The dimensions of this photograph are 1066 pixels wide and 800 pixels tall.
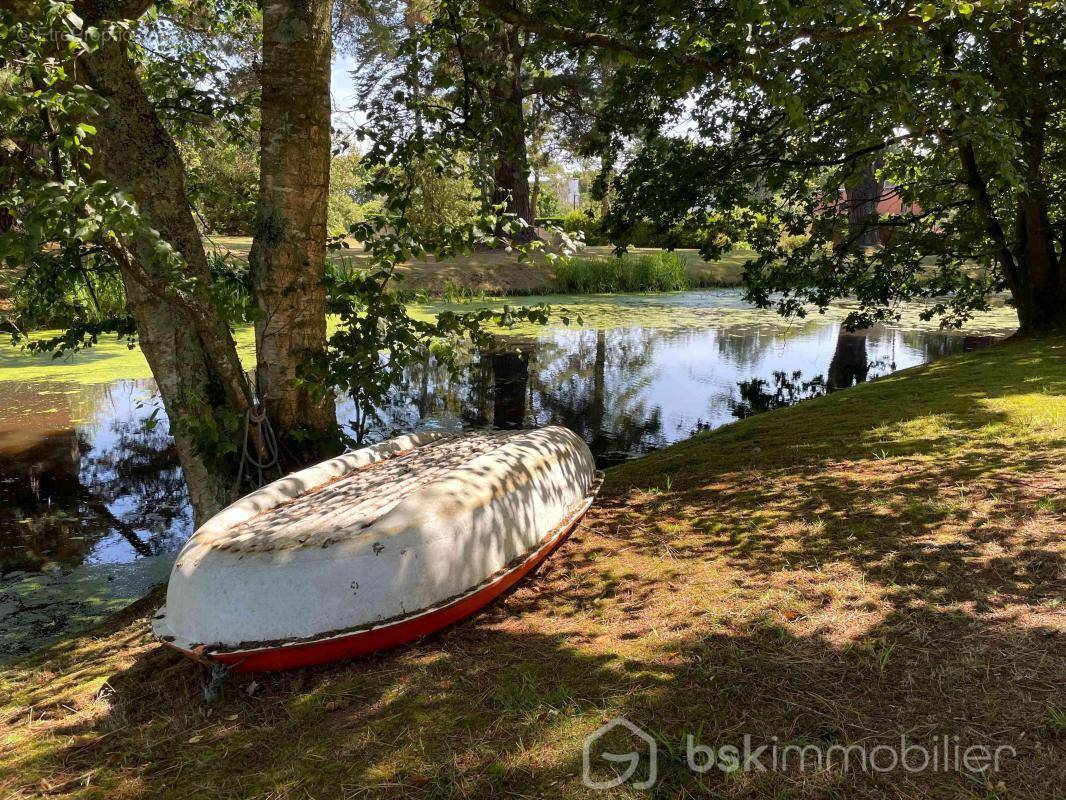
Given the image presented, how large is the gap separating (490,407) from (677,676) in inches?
309

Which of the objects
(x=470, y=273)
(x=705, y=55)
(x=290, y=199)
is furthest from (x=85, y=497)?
(x=470, y=273)

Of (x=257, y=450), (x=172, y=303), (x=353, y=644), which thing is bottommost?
(x=353, y=644)

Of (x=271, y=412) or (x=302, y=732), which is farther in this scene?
(x=271, y=412)

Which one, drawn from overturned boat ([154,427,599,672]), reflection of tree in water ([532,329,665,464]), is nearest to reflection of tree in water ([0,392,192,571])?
overturned boat ([154,427,599,672])

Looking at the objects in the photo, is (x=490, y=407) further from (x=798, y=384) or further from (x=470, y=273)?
(x=470, y=273)

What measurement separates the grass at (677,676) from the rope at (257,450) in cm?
103

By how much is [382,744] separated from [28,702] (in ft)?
6.61

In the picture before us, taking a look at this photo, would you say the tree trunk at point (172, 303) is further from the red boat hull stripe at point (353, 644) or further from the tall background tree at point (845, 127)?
the tall background tree at point (845, 127)

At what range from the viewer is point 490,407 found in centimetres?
1036

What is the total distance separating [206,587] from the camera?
115 inches

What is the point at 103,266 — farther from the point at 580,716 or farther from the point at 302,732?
the point at 580,716

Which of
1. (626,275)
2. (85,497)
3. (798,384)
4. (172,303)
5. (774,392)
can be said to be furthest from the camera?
(626,275)

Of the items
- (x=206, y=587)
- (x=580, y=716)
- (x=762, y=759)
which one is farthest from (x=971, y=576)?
(x=206, y=587)

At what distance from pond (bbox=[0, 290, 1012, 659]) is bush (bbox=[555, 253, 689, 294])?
2449 mm
